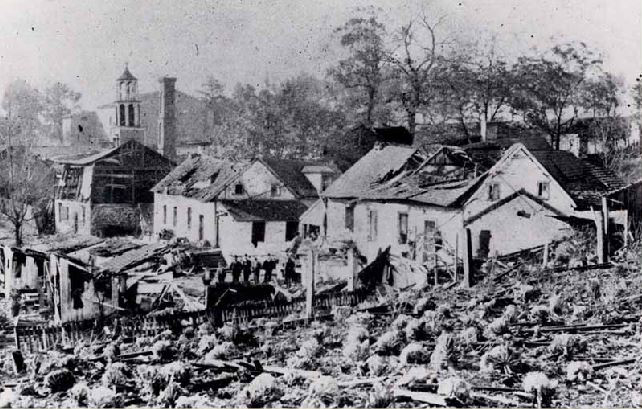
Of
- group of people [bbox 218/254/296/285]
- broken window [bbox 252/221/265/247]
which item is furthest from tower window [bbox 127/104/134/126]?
broken window [bbox 252/221/265/247]

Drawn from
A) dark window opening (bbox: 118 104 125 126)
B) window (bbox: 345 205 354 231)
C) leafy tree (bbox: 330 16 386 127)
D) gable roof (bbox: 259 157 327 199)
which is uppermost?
leafy tree (bbox: 330 16 386 127)

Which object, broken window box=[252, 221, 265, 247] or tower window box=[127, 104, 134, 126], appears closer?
tower window box=[127, 104, 134, 126]

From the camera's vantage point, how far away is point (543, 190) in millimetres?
11070

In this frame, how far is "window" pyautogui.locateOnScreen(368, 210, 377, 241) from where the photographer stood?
1331 cm

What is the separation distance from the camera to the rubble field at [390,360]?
6.02 meters

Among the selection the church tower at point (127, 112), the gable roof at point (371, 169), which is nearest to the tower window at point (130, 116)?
the church tower at point (127, 112)

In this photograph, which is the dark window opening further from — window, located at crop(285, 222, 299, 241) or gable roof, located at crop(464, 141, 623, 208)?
gable roof, located at crop(464, 141, 623, 208)

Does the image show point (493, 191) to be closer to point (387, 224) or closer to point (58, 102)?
point (387, 224)

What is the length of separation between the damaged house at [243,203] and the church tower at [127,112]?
257cm

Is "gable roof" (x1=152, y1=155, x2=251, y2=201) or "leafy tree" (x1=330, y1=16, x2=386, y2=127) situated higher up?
"leafy tree" (x1=330, y1=16, x2=386, y2=127)

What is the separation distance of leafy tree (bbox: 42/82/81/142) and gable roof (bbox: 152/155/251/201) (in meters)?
3.36

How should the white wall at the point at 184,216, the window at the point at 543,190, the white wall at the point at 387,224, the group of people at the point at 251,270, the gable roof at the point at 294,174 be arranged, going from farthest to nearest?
the white wall at the point at 184,216 → the white wall at the point at 387,224 → the gable roof at the point at 294,174 → the group of people at the point at 251,270 → the window at the point at 543,190

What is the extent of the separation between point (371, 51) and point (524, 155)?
11.0 ft

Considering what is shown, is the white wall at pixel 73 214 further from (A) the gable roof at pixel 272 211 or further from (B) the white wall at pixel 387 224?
(B) the white wall at pixel 387 224
